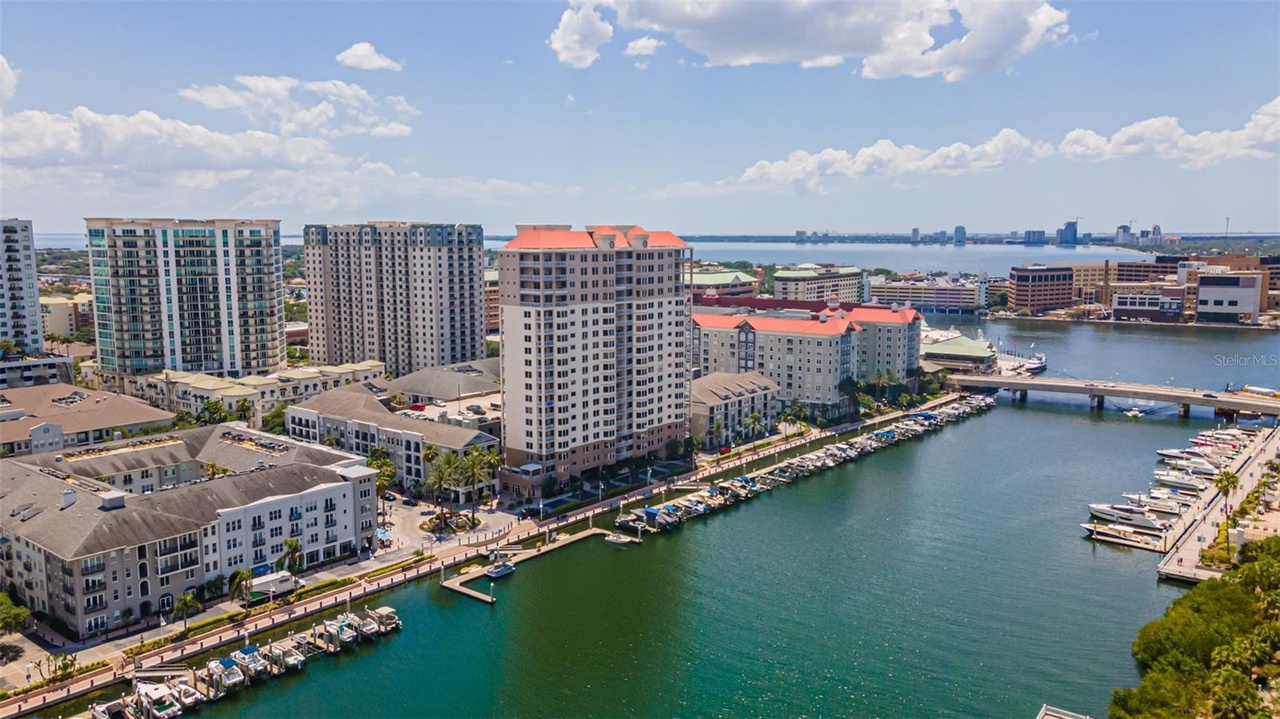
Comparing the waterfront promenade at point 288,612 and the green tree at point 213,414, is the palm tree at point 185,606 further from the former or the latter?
the green tree at point 213,414

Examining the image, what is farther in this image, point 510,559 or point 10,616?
point 510,559

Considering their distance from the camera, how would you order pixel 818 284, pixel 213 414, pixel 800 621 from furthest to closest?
1. pixel 818 284
2. pixel 213 414
3. pixel 800 621

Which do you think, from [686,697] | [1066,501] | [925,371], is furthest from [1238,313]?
[686,697]

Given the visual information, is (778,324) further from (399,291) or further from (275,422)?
(275,422)

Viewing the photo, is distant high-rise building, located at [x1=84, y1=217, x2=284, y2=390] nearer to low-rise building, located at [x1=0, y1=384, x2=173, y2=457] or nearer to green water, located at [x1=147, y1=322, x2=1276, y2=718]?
low-rise building, located at [x1=0, y1=384, x2=173, y2=457]

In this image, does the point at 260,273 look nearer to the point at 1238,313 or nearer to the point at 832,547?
the point at 832,547

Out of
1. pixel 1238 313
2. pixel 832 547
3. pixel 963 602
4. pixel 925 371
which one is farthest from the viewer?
pixel 1238 313

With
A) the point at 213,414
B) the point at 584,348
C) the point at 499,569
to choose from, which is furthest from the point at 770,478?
the point at 213,414
